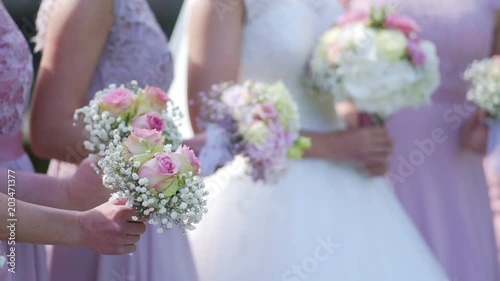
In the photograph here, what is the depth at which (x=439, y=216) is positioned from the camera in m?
3.71

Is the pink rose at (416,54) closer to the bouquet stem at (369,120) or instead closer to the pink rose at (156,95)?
the bouquet stem at (369,120)

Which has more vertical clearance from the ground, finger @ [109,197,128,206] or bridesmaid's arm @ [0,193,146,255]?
finger @ [109,197,128,206]

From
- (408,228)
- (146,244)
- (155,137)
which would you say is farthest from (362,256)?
(155,137)

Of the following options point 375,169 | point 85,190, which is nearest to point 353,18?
point 375,169

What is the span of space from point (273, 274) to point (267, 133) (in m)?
0.48

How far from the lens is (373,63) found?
3.09m

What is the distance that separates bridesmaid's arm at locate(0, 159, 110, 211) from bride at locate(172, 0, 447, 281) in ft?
2.43

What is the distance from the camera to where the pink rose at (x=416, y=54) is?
10.3 ft

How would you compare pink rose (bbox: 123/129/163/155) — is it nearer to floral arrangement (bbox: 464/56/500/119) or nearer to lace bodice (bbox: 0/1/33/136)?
lace bodice (bbox: 0/1/33/136)

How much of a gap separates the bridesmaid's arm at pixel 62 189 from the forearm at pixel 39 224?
36 centimetres

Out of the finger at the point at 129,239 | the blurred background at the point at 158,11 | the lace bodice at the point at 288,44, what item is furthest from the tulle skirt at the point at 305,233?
the blurred background at the point at 158,11

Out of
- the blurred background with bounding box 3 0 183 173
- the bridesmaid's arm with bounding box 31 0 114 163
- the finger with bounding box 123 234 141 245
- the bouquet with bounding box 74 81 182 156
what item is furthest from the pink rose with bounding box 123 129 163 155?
the blurred background with bounding box 3 0 183 173

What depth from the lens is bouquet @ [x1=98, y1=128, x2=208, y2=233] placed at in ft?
5.46

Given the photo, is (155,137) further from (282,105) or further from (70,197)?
(282,105)
